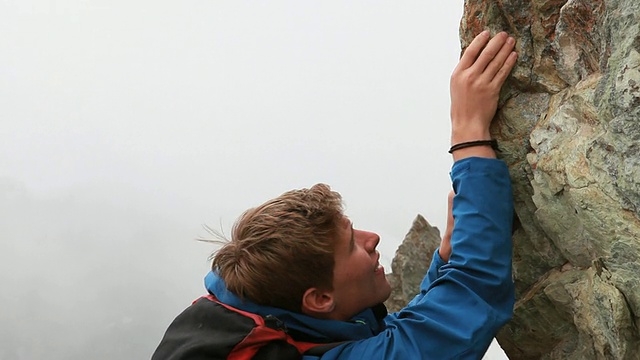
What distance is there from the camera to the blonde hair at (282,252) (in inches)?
194

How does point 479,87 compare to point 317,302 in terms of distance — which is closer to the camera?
point 317,302

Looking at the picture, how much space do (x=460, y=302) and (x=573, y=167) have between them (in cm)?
141

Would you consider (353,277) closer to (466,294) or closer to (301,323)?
(301,323)

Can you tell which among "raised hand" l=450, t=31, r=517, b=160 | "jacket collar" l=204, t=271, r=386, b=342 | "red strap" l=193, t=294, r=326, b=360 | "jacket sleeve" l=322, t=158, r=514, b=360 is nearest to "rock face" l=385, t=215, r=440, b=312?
"raised hand" l=450, t=31, r=517, b=160

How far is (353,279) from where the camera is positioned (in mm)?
5285

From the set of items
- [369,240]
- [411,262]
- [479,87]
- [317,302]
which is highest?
[479,87]

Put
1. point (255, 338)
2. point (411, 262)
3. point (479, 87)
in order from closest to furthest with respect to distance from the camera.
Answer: point (255, 338), point (479, 87), point (411, 262)

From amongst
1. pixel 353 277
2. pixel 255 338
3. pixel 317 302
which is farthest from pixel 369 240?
pixel 255 338

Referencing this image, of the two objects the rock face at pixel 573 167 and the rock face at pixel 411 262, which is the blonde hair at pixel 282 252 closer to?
the rock face at pixel 573 167

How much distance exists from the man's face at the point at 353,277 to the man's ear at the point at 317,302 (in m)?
0.07

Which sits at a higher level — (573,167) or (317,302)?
(573,167)

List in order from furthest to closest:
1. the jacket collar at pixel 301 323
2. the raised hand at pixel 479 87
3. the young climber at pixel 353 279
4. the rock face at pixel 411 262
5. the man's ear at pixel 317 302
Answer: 1. the rock face at pixel 411 262
2. the raised hand at pixel 479 87
3. the man's ear at pixel 317 302
4. the jacket collar at pixel 301 323
5. the young climber at pixel 353 279

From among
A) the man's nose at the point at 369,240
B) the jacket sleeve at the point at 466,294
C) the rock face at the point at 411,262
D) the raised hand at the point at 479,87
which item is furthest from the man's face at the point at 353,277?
the rock face at the point at 411,262

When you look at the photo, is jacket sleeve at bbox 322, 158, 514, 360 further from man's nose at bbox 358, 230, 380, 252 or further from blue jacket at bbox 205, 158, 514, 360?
man's nose at bbox 358, 230, 380, 252
